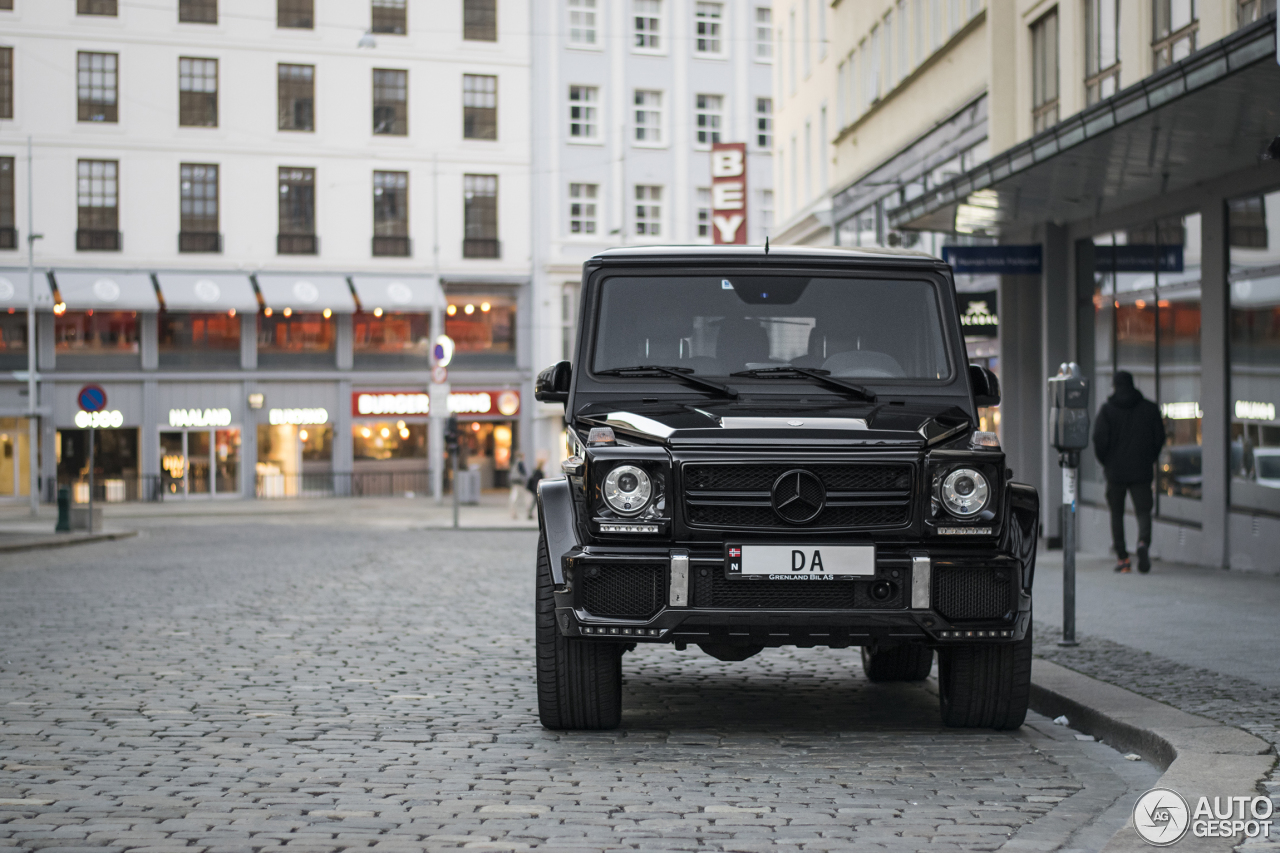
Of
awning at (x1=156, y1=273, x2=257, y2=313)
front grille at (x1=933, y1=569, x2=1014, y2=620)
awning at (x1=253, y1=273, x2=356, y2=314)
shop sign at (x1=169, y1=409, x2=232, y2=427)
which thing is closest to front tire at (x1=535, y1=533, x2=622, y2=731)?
front grille at (x1=933, y1=569, x2=1014, y2=620)

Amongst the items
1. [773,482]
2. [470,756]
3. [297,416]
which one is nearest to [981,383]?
[773,482]

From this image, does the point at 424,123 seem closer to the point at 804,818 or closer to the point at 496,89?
the point at 496,89

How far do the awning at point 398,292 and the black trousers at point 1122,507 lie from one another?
113 feet

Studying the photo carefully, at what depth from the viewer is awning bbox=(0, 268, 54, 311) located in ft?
145

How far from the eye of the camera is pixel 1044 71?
2062cm

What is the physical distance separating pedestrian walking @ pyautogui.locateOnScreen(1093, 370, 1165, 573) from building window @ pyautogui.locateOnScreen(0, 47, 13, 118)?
39328 millimetres

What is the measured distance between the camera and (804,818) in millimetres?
5391

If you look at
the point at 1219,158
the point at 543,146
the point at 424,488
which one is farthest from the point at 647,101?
the point at 1219,158

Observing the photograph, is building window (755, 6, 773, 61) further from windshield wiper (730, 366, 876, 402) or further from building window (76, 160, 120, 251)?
windshield wiper (730, 366, 876, 402)

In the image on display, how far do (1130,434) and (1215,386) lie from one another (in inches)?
41.8

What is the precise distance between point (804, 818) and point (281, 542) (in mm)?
21458

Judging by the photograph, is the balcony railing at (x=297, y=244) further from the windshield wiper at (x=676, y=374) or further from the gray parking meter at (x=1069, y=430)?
the windshield wiper at (x=676, y=374)

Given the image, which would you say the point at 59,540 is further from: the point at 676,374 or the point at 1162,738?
the point at 1162,738

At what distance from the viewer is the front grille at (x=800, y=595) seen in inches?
251
